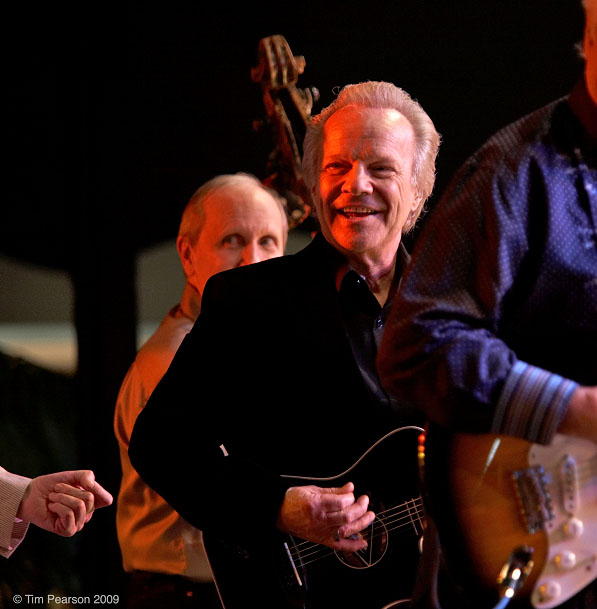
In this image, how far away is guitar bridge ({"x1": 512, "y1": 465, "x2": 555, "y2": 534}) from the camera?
1326 millimetres

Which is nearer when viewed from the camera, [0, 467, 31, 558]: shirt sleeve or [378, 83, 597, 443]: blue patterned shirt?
[378, 83, 597, 443]: blue patterned shirt

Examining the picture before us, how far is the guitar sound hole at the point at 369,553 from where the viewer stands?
1975mm

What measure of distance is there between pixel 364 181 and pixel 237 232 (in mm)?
826

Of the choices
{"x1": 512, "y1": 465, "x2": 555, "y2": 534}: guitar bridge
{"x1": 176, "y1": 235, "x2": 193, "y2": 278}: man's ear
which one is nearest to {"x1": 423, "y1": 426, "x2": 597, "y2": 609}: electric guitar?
{"x1": 512, "y1": 465, "x2": 555, "y2": 534}: guitar bridge

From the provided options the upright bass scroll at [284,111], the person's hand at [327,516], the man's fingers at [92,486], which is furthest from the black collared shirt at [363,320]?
the upright bass scroll at [284,111]

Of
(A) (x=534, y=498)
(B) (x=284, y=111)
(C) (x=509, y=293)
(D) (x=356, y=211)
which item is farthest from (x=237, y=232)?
(A) (x=534, y=498)

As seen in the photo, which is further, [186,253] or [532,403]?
[186,253]

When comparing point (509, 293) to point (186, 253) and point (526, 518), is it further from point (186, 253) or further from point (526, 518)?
point (186, 253)

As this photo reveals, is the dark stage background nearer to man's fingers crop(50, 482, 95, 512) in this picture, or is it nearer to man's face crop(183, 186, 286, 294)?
man's face crop(183, 186, 286, 294)

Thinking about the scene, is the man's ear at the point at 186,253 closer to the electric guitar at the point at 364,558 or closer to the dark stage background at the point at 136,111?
the dark stage background at the point at 136,111

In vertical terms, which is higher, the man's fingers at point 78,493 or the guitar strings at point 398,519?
the man's fingers at point 78,493

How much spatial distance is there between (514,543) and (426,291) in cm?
38

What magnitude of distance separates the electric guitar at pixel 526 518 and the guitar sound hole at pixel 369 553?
1.98 feet

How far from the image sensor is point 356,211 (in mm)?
2211
